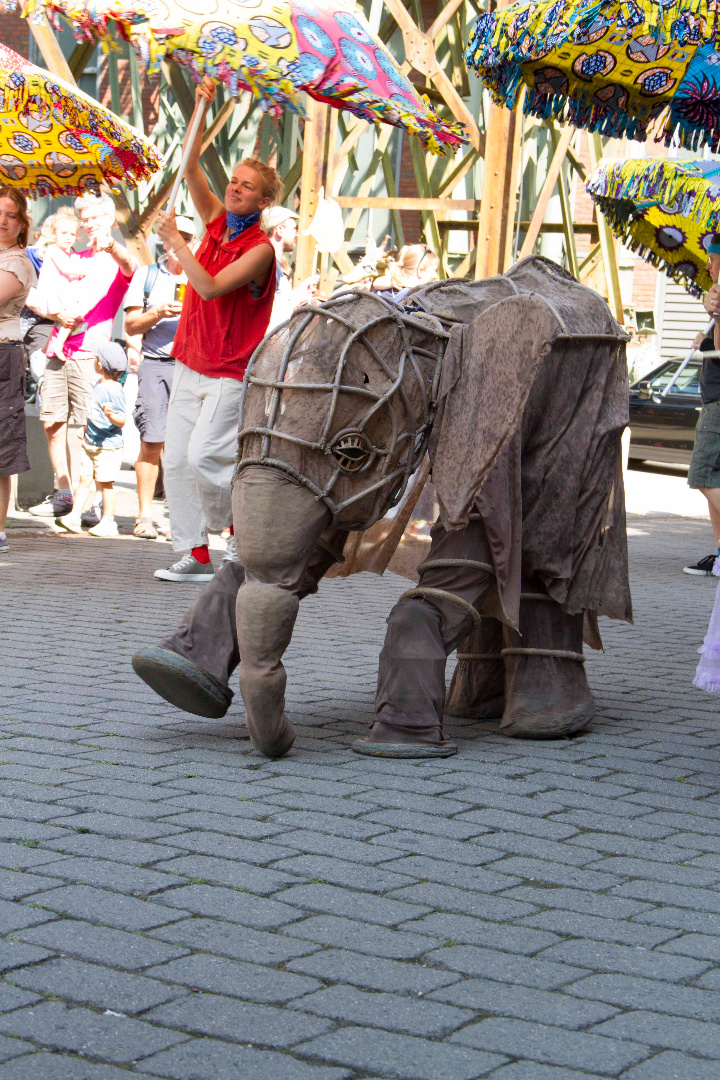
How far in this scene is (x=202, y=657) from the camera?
4.80 meters

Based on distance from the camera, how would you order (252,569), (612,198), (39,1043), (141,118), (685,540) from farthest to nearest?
(141,118) < (685,540) < (612,198) < (252,569) < (39,1043)

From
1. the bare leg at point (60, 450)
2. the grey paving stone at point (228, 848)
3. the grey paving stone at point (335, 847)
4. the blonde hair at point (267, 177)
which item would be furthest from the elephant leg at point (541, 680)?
the bare leg at point (60, 450)

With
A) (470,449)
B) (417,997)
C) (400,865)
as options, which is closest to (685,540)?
(470,449)

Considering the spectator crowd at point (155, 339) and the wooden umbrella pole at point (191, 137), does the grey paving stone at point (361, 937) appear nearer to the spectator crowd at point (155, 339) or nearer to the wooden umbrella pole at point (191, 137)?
the spectator crowd at point (155, 339)

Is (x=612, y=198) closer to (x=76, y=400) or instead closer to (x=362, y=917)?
(x=76, y=400)

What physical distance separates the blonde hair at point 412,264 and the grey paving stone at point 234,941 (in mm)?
7934

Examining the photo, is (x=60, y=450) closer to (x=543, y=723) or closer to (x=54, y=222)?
(x=54, y=222)

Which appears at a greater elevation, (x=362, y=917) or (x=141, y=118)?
(x=141, y=118)

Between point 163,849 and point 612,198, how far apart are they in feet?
21.2

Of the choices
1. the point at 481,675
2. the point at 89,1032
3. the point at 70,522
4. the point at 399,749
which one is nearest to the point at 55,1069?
the point at 89,1032

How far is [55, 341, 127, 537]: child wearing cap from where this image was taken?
10234 millimetres

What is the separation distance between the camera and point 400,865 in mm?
3664

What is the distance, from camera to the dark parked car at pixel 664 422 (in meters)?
19.1

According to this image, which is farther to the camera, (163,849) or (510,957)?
(163,849)
